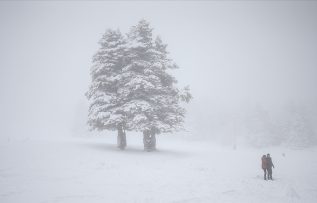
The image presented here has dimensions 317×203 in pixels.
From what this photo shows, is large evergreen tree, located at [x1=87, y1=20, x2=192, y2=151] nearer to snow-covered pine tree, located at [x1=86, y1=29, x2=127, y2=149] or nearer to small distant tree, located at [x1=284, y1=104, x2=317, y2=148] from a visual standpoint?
snow-covered pine tree, located at [x1=86, y1=29, x2=127, y2=149]

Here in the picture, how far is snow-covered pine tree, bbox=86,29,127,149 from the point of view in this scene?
2803cm

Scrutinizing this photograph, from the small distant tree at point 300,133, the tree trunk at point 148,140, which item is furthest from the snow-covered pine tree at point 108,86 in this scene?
the small distant tree at point 300,133

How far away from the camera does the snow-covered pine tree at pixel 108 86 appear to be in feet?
92.0

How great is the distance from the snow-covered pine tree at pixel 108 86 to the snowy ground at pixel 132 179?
3507 mm

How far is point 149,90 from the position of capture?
2928cm

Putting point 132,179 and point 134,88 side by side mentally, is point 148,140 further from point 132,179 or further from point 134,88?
point 132,179

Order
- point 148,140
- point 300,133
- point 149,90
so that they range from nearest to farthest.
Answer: point 149,90 → point 148,140 → point 300,133

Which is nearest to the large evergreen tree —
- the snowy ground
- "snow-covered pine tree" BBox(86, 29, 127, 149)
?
"snow-covered pine tree" BBox(86, 29, 127, 149)

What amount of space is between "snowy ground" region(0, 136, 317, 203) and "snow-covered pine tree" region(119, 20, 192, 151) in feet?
10.8

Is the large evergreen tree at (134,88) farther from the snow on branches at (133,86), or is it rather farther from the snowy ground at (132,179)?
the snowy ground at (132,179)

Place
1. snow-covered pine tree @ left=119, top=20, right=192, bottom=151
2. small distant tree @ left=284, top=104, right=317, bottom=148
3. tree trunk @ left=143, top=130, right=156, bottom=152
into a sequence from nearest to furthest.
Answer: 1. snow-covered pine tree @ left=119, top=20, right=192, bottom=151
2. tree trunk @ left=143, top=130, right=156, bottom=152
3. small distant tree @ left=284, top=104, right=317, bottom=148

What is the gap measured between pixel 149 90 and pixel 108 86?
4.45 m

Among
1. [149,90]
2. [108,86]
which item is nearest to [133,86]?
[149,90]

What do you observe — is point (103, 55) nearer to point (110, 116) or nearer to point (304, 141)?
point (110, 116)
